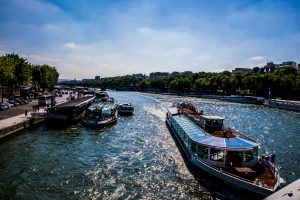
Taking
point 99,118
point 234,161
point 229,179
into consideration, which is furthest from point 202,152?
point 99,118

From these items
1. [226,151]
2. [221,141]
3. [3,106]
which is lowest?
[226,151]

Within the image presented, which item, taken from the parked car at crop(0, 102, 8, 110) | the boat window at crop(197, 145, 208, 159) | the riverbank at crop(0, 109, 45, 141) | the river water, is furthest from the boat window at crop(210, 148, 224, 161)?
the parked car at crop(0, 102, 8, 110)

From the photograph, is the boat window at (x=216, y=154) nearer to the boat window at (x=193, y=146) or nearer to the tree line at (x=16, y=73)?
the boat window at (x=193, y=146)

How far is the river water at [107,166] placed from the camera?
32.3 m

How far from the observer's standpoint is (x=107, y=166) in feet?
135

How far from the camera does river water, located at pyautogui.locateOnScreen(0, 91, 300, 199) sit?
106 feet

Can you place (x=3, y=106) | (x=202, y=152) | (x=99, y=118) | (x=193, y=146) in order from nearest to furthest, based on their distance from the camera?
(x=202, y=152) < (x=193, y=146) < (x=99, y=118) < (x=3, y=106)

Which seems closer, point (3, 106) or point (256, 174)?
point (256, 174)

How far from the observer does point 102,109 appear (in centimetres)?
7725

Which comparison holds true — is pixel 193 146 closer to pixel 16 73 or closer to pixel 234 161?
pixel 234 161

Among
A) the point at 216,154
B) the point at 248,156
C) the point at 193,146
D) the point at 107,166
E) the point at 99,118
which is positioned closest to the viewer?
the point at 248,156

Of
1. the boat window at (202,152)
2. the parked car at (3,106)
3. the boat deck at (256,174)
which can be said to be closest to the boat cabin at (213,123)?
the boat window at (202,152)

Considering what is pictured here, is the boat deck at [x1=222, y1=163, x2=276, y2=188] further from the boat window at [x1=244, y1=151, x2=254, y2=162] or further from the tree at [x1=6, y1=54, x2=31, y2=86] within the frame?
the tree at [x1=6, y1=54, x2=31, y2=86]

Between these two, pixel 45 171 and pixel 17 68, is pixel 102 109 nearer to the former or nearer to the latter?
pixel 45 171
